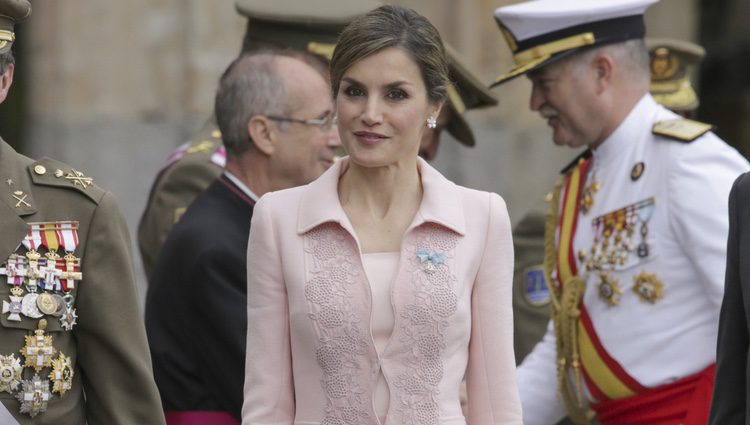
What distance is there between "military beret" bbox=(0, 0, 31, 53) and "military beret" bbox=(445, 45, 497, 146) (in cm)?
264

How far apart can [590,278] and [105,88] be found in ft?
15.2

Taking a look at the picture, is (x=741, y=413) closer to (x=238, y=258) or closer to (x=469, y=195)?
(x=469, y=195)

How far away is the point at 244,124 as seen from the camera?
570 cm

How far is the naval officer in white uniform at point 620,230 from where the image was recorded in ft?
18.1

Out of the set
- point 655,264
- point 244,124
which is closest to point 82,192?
point 244,124

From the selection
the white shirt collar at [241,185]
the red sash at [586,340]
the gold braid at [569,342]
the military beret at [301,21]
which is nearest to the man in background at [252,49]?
the military beret at [301,21]

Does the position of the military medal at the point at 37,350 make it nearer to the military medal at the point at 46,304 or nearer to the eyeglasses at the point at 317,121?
the military medal at the point at 46,304

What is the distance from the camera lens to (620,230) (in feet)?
18.9

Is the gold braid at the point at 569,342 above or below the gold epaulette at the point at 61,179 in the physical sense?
below

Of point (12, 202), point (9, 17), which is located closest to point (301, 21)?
point (9, 17)

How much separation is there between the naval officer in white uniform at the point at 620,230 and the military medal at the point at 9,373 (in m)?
2.26

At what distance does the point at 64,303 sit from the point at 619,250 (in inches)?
86.6

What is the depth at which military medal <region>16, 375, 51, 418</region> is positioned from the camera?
4078 millimetres

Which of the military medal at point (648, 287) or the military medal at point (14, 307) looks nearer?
the military medal at point (14, 307)
